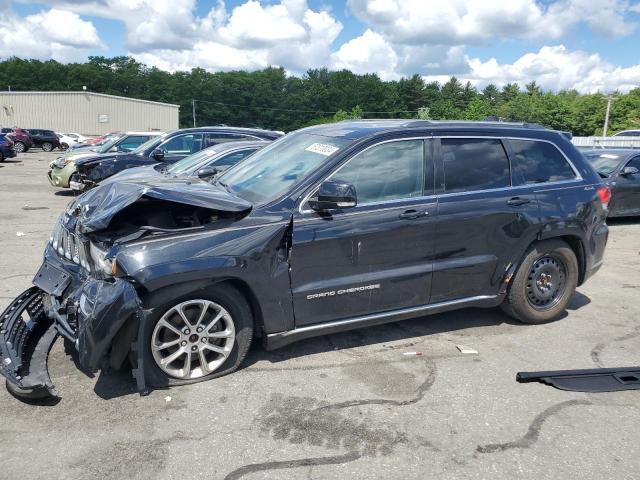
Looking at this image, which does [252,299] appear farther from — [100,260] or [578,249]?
[578,249]

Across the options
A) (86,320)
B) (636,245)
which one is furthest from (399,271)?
(636,245)

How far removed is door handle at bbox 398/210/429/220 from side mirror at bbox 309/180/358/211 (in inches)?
19.8

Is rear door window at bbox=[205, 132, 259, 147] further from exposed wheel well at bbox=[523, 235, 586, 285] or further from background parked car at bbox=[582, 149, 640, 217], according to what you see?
exposed wheel well at bbox=[523, 235, 586, 285]

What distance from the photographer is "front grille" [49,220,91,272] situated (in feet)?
13.0

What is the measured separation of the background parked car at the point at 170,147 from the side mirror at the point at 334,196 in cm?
763

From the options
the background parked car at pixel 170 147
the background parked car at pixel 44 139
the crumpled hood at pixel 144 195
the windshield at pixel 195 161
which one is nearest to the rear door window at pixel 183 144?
the background parked car at pixel 170 147

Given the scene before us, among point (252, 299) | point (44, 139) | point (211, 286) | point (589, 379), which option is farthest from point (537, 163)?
point (44, 139)

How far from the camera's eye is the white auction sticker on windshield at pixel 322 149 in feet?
14.0

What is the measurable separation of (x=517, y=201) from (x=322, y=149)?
6.00 ft

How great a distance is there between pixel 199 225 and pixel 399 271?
5.35 feet

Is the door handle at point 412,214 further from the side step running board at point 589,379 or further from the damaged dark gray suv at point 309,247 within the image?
the side step running board at point 589,379

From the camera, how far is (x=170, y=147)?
1154 cm

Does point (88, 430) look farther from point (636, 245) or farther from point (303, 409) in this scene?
point (636, 245)

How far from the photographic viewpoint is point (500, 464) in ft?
9.92
